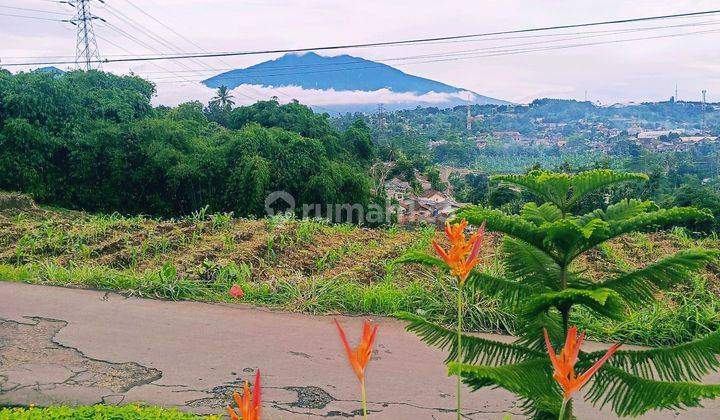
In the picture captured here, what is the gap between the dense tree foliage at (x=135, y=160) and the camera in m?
22.0

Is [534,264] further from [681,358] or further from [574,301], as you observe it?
[681,358]

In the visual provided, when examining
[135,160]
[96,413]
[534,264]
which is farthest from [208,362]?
[135,160]

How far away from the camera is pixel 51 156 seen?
22828 mm

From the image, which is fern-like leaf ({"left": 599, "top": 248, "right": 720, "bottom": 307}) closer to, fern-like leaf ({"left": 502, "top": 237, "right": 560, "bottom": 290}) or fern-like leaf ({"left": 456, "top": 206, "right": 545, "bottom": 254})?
fern-like leaf ({"left": 502, "top": 237, "right": 560, "bottom": 290})

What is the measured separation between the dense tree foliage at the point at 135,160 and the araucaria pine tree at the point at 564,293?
19.4 meters

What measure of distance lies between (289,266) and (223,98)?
48.7 m

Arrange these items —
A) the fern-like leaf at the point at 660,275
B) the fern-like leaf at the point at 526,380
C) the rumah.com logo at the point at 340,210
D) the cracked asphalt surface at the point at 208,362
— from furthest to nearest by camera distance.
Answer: the rumah.com logo at the point at 340,210 < the cracked asphalt surface at the point at 208,362 < the fern-like leaf at the point at 660,275 < the fern-like leaf at the point at 526,380

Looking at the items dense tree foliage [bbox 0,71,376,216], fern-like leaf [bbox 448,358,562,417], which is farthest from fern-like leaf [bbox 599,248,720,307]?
dense tree foliage [bbox 0,71,376,216]

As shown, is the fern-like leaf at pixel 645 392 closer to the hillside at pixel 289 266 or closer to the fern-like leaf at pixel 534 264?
the fern-like leaf at pixel 534 264

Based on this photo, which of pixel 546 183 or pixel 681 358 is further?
pixel 546 183

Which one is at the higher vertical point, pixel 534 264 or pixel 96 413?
pixel 534 264

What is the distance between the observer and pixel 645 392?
228cm

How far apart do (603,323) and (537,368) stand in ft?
10.7

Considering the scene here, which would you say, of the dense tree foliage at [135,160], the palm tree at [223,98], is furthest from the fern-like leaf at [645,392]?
the palm tree at [223,98]
